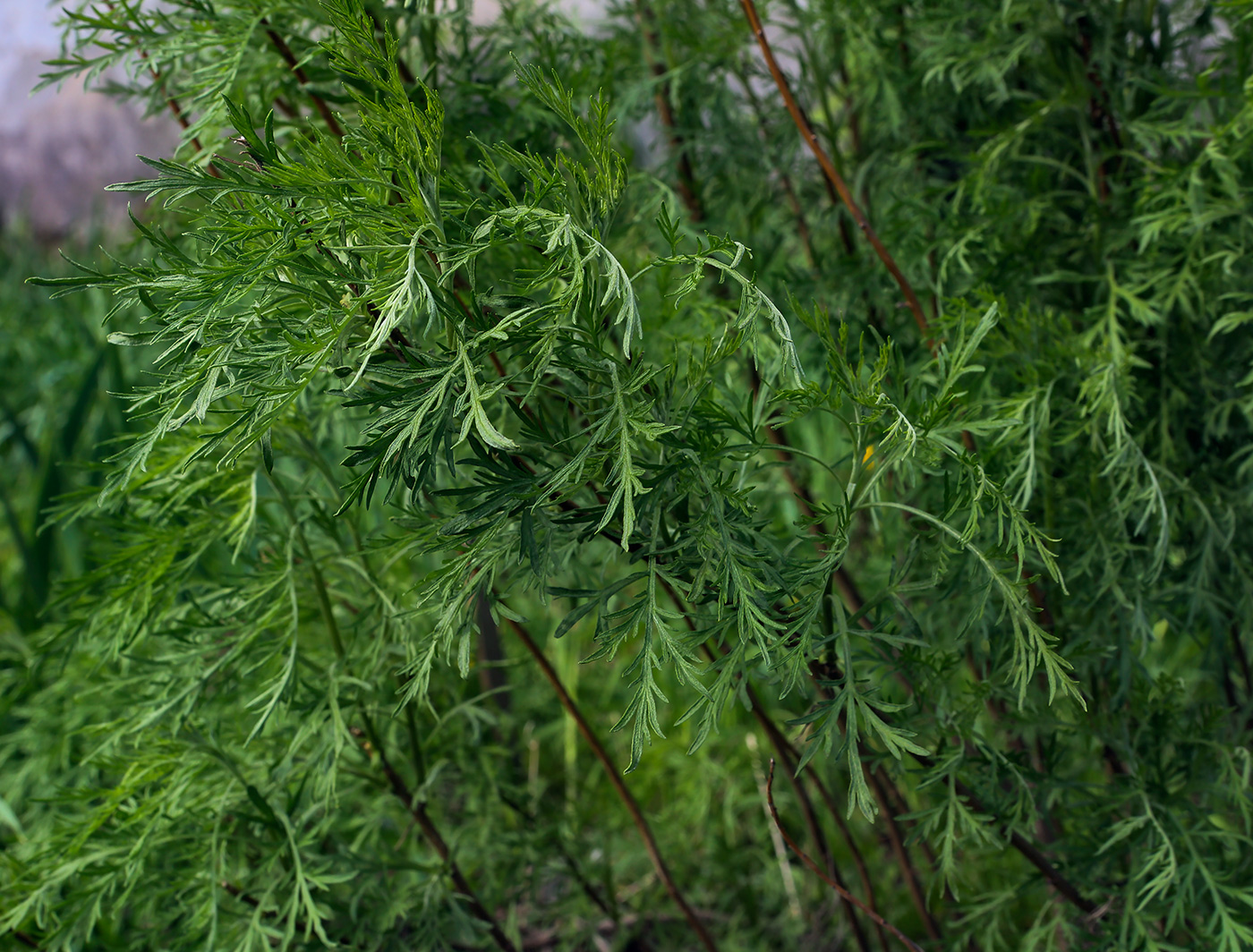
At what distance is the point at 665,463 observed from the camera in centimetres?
58

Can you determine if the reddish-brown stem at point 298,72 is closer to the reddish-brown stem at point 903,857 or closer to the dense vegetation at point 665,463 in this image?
the dense vegetation at point 665,463

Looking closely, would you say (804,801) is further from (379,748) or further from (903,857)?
(379,748)

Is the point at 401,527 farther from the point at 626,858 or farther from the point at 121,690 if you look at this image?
the point at 626,858

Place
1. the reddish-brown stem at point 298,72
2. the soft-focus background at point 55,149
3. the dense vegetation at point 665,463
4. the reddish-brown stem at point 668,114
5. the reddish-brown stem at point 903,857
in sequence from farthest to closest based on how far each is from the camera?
the soft-focus background at point 55,149, the reddish-brown stem at point 668,114, the reddish-brown stem at point 903,857, the reddish-brown stem at point 298,72, the dense vegetation at point 665,463

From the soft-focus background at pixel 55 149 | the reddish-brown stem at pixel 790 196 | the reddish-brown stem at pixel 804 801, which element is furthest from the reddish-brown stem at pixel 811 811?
the soft-focus background at pixel 55 149

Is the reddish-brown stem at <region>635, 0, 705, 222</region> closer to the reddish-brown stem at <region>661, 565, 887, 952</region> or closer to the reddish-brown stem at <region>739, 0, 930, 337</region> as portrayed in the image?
the reddish-brown stem at <region>739, 0, 930, 337</region>

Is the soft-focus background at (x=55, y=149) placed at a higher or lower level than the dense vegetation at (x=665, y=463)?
higher

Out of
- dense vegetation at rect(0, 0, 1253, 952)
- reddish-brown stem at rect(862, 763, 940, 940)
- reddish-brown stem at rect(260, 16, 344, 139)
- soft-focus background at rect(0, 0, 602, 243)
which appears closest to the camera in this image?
dense vegetation at rect(0, 0, 1253, 952)

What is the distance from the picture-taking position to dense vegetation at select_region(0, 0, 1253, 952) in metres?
0.53

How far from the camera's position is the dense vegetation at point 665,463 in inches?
20.8

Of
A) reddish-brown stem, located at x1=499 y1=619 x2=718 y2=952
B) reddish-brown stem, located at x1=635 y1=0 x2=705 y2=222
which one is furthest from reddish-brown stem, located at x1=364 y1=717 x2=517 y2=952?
reddish-brown stem, located at x1=635 y1=0 x2=705 y2=222

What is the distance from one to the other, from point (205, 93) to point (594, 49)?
403mm

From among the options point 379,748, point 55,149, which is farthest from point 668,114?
point 55,149

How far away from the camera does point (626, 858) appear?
112 centimetres
